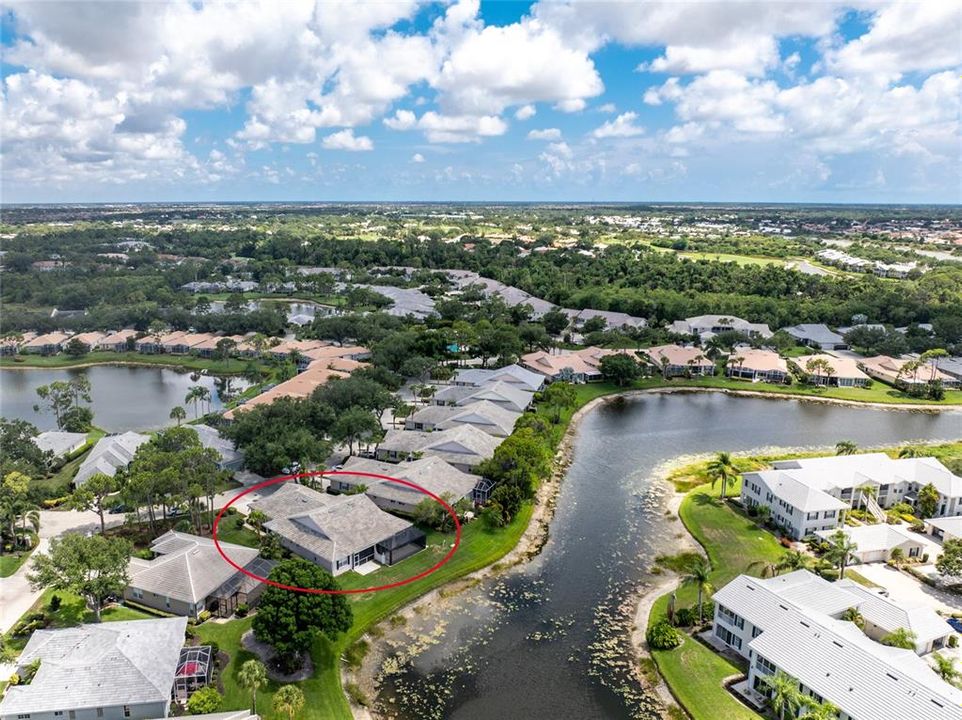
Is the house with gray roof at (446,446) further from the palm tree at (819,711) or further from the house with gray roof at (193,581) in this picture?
the palm tree at (819,711)

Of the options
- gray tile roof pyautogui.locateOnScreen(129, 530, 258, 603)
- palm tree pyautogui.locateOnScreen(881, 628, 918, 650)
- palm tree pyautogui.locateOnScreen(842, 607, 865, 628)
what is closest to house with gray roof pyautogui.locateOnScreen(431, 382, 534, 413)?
gray tile roof pyautogui.locateOnScreen(129, 530, 258, 603)

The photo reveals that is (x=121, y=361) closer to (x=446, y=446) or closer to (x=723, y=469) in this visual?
(x=446, y=446)

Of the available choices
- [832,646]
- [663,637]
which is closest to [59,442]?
[663,637]

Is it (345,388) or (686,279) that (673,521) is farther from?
(686,279)

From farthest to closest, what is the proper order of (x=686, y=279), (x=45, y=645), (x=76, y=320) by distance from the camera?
(x=686, y=279) < (x=76, y=320) < (x=45, y=645)

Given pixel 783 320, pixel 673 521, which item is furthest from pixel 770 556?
pixel 783 320

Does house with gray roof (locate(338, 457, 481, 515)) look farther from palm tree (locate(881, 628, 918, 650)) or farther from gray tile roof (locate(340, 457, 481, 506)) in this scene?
palm tree (locate(881, 628, 918, 650))

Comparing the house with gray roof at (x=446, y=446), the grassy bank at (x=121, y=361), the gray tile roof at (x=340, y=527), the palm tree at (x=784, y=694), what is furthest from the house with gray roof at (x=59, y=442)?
the palm tree at (x=784, y=694)
